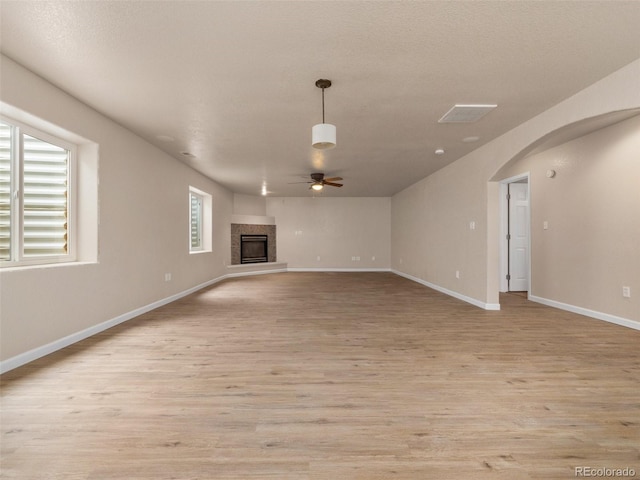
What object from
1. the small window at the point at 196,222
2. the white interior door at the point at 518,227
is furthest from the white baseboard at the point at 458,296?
the small window at the point at 196,222

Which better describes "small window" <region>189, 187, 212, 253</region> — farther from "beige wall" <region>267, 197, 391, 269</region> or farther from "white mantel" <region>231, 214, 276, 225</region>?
"beige wall" <region>267, 197, 391, 269</region>

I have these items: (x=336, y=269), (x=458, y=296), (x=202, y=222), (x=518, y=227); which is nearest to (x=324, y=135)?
(x=458, y=296)

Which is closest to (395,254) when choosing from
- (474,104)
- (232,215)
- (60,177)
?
(232,215)

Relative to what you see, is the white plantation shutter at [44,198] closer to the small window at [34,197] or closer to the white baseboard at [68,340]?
the small window at [34,197]

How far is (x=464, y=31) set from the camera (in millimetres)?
2107

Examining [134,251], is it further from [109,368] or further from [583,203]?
[583,203]

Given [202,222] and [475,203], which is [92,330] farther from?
[475,203]

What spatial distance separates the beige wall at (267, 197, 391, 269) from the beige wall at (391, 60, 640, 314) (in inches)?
72.4

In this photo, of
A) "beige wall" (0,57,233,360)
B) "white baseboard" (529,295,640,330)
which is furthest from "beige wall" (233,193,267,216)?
"white baseboard" (529,295,640,330)

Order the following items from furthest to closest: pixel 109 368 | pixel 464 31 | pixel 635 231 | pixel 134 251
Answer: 1. pixel 134 251
2. pixel 635 231
3. pixel 109 368
4. pixel 464 31

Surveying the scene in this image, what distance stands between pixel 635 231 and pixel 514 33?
10.8 ft

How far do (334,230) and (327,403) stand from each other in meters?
8.64

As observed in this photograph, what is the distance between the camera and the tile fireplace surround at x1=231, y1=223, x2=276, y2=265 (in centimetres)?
918

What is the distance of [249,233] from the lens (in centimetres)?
967
